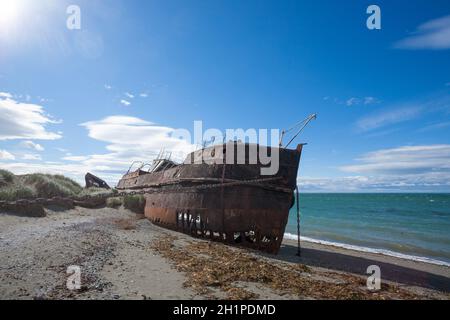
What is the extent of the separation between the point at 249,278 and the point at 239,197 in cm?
380

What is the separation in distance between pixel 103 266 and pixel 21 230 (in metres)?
3.96

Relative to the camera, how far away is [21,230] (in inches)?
319

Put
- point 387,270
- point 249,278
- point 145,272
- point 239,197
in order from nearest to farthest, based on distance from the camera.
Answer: point 145,272, point 249,278, point 239,197, point 387,270

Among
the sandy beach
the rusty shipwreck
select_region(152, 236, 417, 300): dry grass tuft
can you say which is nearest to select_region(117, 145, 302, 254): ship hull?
the rusty shipwreck

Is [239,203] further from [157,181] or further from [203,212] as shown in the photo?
[157,181]

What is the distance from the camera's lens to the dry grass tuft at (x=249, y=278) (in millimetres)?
5098

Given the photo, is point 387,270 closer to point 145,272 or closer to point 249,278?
point 249,278

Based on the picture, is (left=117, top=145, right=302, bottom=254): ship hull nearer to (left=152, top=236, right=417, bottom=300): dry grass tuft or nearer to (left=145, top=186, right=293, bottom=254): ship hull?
(left=145, top=186, right=293, bottom=254): ship hull

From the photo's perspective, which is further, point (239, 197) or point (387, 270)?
point (387, 270)

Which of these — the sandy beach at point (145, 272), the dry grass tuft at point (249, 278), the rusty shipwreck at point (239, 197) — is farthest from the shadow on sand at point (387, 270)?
the dry grass tuft at point (249, 278)

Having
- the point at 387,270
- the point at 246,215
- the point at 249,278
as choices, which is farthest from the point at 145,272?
the point at 387,270

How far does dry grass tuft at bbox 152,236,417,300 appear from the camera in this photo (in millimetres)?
5098

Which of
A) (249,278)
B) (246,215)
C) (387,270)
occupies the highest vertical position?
(246,215)

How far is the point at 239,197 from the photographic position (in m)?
9.32
